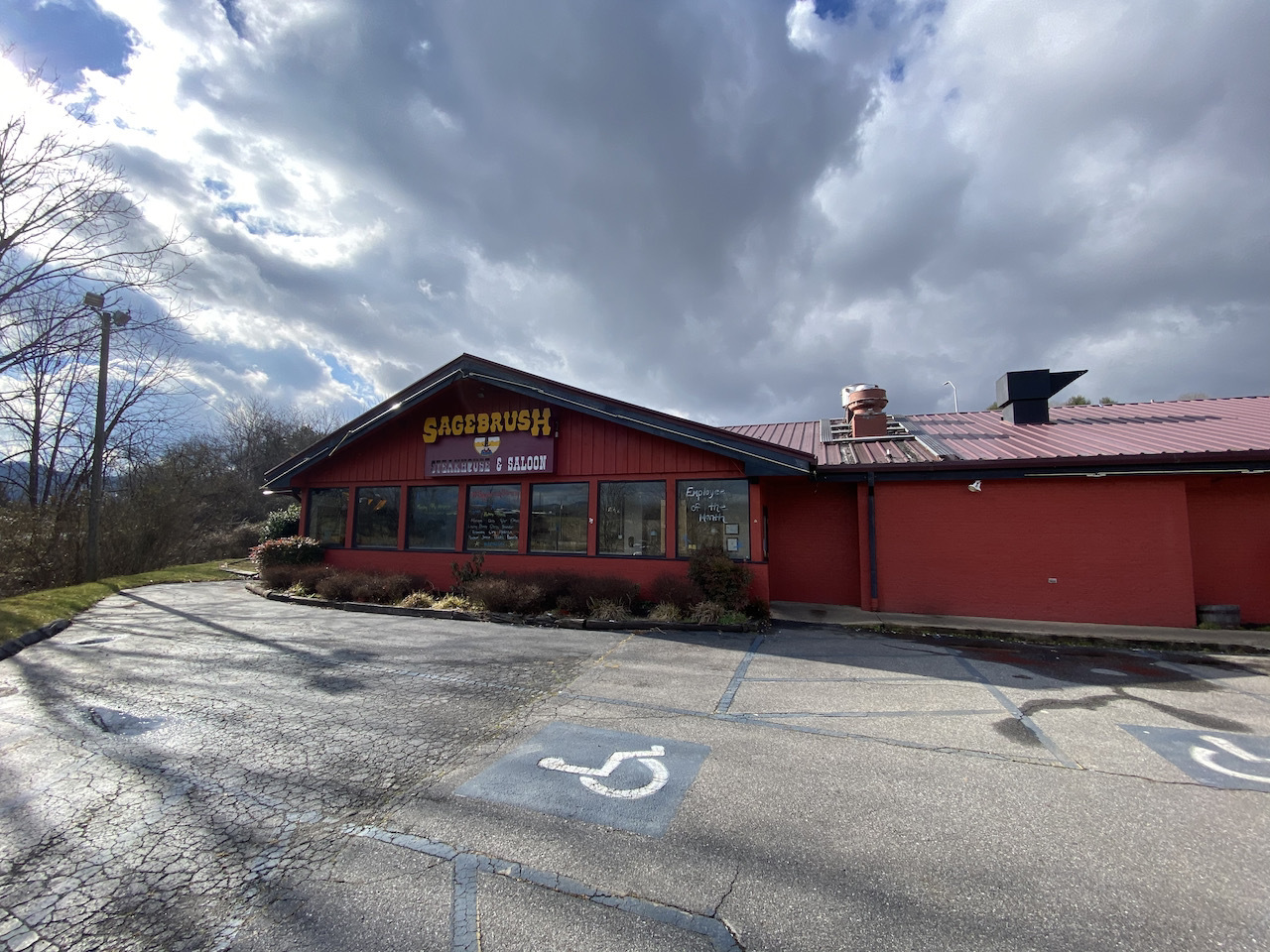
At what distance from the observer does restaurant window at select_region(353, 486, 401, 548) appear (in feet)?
49.2

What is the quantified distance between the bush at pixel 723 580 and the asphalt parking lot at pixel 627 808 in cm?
323

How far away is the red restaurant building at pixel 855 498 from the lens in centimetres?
1041

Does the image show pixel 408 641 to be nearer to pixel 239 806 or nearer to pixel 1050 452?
pixel 239 806

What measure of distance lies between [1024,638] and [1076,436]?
5.70 m

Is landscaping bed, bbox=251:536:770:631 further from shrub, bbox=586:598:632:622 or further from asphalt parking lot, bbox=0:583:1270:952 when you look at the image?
asphalt parking lot, bbox=0:583:1270:952

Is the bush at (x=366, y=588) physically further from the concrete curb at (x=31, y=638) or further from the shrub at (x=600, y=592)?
the shrub at (x=600, y=592)

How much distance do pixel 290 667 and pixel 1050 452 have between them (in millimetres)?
13915

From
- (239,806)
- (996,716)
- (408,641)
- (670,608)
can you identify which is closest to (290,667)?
(408,641)

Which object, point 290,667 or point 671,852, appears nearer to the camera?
point 671,852

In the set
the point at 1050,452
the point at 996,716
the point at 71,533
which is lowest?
the point at 996,716

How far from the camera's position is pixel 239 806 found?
140 inches

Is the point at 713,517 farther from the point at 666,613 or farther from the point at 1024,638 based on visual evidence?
the point at 1024,638

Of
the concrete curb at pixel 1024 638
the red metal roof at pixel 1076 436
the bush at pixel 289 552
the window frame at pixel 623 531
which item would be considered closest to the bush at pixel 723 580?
the concrete curb at pixel 1024 638

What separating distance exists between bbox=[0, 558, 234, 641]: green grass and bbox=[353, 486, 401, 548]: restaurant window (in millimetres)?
5692
